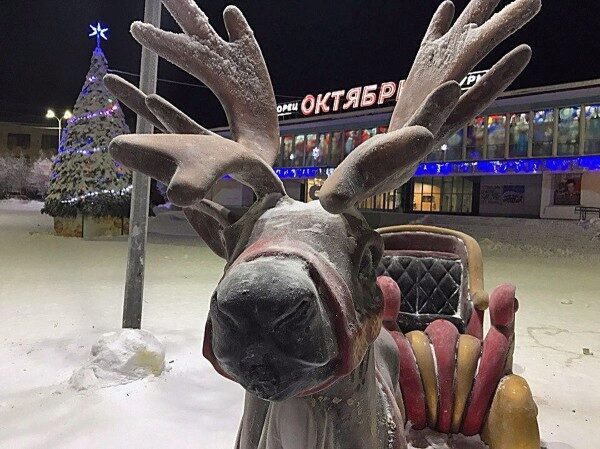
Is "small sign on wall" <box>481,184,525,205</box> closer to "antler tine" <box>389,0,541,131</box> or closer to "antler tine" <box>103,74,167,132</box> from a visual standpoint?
"antler tine" <box>389,0,541,131</box>

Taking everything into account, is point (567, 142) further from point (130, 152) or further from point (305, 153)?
point (130, 152)

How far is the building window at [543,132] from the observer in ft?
74.0

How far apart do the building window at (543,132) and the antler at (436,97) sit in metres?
23.4

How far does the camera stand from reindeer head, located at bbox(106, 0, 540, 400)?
1.00 meters

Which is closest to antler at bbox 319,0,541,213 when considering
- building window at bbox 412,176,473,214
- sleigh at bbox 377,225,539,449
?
sleigh at bbox 377,225,539,449

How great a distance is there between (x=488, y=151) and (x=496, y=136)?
822 millimetres

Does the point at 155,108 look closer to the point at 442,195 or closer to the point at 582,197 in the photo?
the point at 582,197

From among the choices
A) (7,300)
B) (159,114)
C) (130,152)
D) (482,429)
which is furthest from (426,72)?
(7,300)

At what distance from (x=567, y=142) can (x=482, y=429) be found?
2268 cm

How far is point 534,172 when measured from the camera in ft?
75.5

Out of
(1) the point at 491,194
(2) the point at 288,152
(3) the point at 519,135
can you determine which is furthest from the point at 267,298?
(2) the point at 288,152

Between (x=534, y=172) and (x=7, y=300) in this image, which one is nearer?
(x=7, y=300)

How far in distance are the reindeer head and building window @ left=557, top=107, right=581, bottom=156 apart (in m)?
23.1

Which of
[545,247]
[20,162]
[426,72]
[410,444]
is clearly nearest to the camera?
[426,72]
